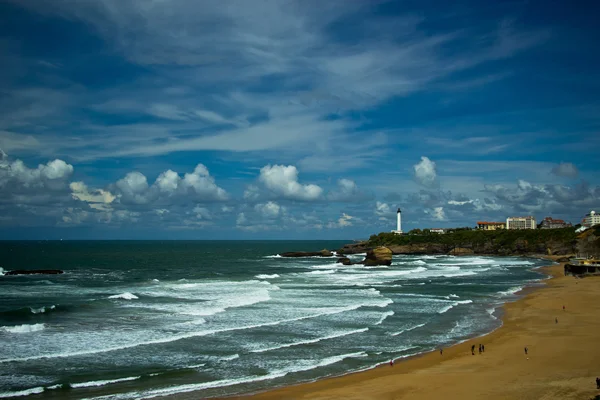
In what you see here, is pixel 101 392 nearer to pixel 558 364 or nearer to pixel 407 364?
pixel 407 364

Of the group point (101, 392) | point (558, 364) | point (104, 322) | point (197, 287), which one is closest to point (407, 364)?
point (558, 364)

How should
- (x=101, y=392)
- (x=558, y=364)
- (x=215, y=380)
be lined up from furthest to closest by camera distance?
(x=558, y=364) → (x=215, y=380) → (x=101, y=392)

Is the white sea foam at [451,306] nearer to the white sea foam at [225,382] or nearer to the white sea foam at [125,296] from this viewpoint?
the white sea foam at [225,382]

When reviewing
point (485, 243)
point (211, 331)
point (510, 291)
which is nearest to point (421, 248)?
point (485, 243)

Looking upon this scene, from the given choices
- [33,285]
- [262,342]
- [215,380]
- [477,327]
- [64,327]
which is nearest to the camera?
[215,380]

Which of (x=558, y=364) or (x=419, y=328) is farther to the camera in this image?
(x=419, y=328)

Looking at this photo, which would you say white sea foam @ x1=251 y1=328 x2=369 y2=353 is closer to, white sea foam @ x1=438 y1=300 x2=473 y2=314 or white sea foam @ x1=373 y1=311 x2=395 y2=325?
white sea foam @ x1=373 y1=311 x2=395 y2=325
